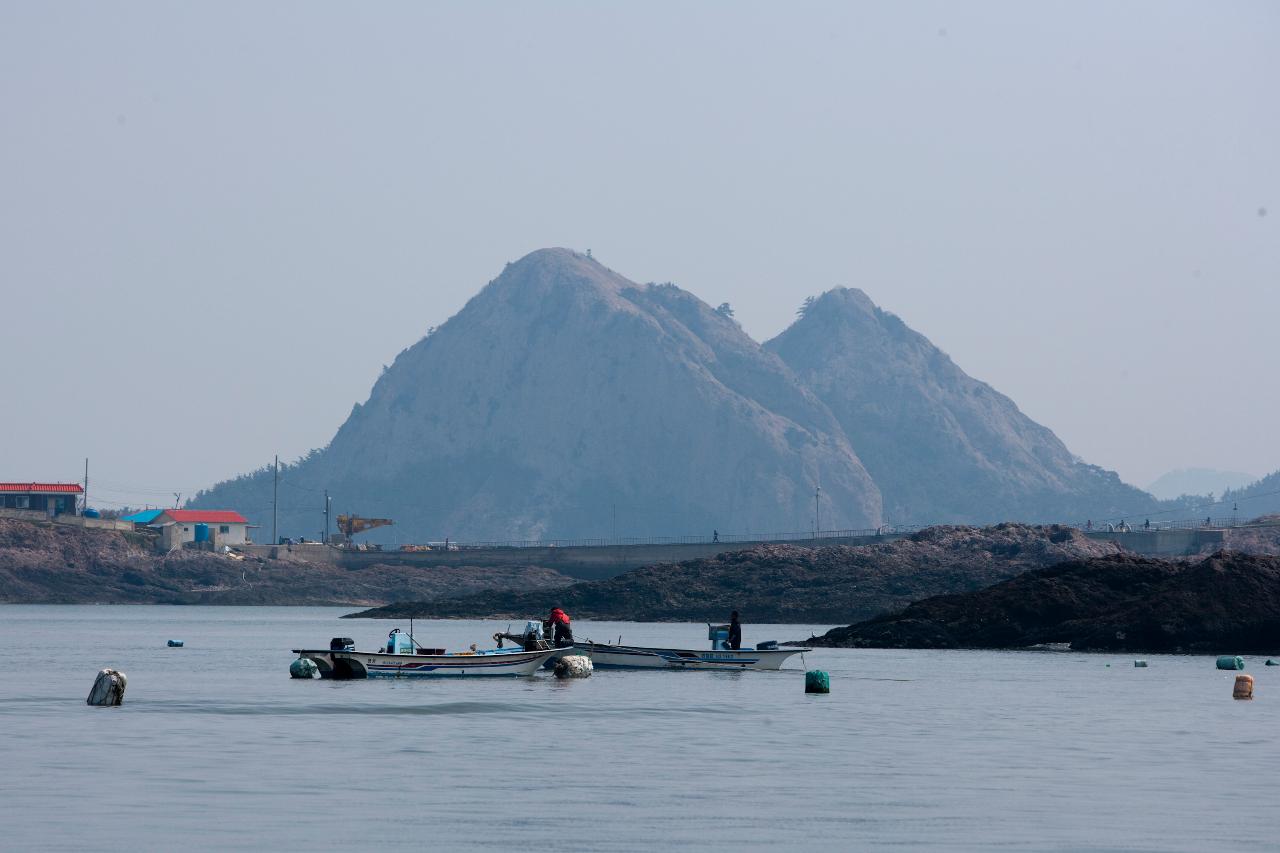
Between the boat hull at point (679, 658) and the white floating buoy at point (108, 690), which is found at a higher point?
the boat hull at point (679, 658)

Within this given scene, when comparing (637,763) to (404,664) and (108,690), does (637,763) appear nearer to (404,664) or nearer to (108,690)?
(108,690)

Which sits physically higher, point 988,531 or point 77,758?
point 988,531

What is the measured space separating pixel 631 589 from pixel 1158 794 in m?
143

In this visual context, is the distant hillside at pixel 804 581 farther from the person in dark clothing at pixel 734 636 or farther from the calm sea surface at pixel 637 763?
the calm sea surface at pixel 637 763

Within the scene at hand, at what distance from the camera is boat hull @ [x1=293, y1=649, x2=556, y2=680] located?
229 ft

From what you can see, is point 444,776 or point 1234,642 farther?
point 1234,642

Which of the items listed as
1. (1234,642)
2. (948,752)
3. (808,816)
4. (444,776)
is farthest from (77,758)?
(1234,642)

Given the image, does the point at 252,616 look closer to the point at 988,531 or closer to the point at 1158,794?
the point at 988,531

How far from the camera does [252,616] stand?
192 m

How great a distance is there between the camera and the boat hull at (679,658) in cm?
7938

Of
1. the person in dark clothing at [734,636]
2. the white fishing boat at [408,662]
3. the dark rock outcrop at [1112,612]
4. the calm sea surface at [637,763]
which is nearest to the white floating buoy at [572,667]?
the calm sea surface at [637,763]

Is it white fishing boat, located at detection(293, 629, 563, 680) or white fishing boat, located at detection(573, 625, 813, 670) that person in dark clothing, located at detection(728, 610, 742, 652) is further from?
white fishing boat, located at detection(293, 629, 563, 680)

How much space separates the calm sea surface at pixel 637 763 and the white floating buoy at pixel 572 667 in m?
0.87

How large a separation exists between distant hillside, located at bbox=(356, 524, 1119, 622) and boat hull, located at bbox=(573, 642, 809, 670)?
260ft
